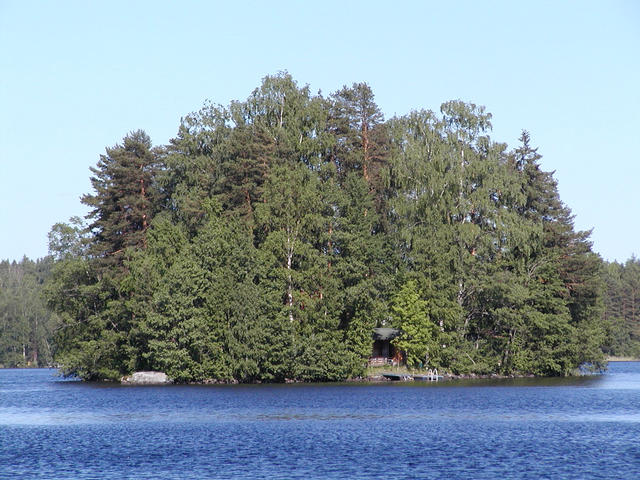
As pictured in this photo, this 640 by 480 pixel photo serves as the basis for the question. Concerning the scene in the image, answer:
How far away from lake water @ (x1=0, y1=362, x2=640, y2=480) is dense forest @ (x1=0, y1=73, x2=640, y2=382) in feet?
26.4

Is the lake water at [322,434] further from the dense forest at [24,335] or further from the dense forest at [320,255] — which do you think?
the dense forest at [24,335]

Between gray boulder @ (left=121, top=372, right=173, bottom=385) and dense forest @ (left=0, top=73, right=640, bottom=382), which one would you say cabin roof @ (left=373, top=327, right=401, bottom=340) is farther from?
gray boulder @ (left=121, top=372, right=173, bottom=385)

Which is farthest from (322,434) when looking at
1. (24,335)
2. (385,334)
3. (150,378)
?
(24,335)

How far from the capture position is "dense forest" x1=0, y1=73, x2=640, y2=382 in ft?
245

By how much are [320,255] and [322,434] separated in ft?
121

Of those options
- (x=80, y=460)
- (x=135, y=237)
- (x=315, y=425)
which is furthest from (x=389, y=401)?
(x=135, y=237)

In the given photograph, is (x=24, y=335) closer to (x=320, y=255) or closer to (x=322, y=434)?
(x=320, y=255)

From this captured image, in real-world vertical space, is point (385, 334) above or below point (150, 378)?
above

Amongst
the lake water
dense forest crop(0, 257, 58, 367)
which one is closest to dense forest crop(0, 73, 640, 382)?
the lake water

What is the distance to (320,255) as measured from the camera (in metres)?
77.9

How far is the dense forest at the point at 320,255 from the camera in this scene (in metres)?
74.6

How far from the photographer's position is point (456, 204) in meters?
84.8

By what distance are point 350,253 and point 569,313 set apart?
22510 millimetres

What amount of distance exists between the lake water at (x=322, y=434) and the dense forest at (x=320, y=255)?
8033mm
